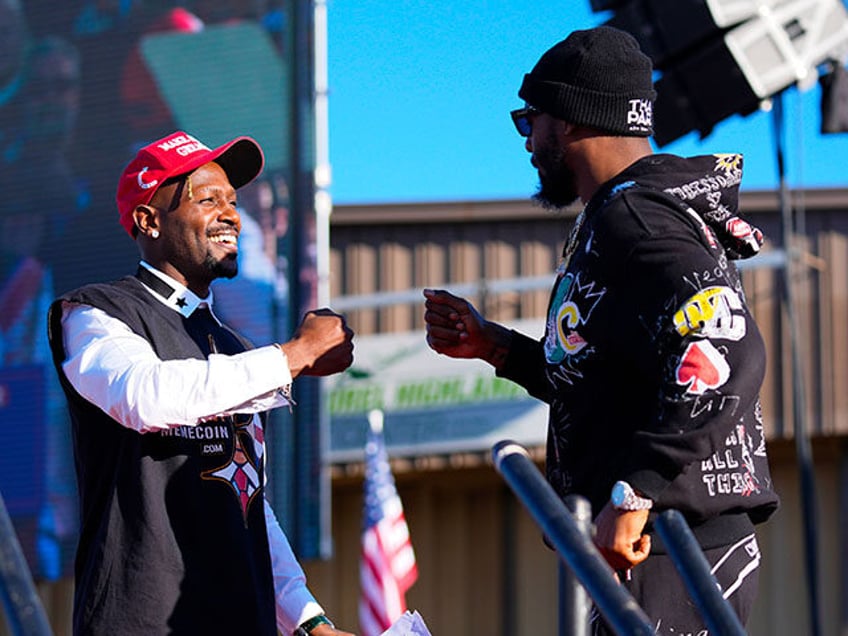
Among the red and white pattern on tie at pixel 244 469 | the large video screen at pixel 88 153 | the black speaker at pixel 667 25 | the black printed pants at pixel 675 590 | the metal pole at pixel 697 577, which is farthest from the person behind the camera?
the large video screen at pixel 88 153

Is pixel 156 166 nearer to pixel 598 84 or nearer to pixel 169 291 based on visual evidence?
pixel 169 291

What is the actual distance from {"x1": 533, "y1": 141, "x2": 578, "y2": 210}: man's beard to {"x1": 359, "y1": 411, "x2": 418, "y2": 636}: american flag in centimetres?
728

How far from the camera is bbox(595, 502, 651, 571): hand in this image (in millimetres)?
2199

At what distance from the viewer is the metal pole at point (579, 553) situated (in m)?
1.60

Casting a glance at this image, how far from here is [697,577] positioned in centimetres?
182

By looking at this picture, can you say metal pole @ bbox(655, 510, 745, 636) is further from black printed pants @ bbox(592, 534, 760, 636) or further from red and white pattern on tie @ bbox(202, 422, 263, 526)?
red and white pattern on tie @ bbox(202, 422, 263, 526)

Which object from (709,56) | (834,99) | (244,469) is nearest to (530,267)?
(834,99)

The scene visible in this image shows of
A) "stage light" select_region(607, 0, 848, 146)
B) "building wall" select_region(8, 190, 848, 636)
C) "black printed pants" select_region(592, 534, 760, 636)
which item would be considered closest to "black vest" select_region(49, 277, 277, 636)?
"black printed pants" select_region(592, 534, 760, 636)

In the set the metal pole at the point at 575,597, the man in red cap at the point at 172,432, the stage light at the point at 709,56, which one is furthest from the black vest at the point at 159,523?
the stage light at the point at 709,56

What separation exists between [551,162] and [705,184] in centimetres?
29

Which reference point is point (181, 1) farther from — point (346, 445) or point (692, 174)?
point (692, 174)

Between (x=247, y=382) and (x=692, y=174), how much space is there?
32.5 inches

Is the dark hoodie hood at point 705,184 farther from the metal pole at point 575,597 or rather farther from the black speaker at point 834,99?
the black speaker at point 834,99

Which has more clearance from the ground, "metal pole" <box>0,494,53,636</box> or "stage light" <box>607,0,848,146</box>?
"stage light" <box>607,0,848,146</box>
